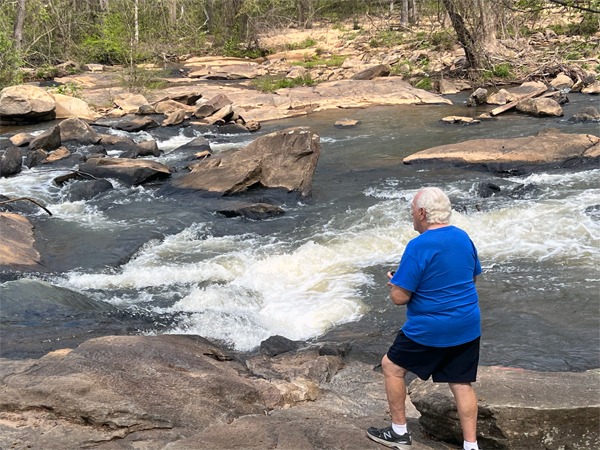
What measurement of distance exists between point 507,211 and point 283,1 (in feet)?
107

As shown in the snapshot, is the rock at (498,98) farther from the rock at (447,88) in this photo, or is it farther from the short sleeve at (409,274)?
the short sleeve at (409,274)

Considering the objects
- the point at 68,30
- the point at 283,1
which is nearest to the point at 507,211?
the point at 68,30

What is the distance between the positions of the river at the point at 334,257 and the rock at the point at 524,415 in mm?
1896

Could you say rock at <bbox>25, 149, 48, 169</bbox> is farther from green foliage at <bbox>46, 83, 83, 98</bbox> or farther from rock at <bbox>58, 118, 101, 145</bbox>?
green foliage at <bbox>46, 83, 83, 98</bbox>

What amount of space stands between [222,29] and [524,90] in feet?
75.9

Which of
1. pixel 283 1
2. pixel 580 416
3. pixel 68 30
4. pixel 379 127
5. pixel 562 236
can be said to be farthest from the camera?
pixel 283 1

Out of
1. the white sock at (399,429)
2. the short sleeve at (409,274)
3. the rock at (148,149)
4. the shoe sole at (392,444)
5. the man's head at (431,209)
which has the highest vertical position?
the man's head at (431,209)

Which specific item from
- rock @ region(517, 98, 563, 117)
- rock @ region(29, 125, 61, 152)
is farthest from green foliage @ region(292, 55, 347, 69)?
rock @ region(29, 125, 61, 152)

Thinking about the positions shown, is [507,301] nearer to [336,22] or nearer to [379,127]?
[379,127]

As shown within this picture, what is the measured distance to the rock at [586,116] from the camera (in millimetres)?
15438

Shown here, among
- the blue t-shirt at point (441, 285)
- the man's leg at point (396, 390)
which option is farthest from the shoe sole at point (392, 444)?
the blue t-shirt at point (441, 285)

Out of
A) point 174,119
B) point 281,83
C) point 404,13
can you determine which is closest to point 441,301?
point 174,119

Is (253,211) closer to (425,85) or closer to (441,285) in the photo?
(441,285)

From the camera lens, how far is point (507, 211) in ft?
31.3
